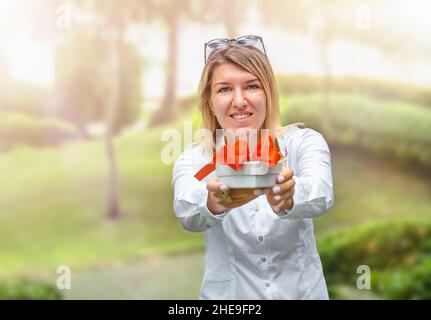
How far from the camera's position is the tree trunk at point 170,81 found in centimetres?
422

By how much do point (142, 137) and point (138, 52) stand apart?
536 mm

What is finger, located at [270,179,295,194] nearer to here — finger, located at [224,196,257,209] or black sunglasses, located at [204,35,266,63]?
finger, located at [224,196,257,209]

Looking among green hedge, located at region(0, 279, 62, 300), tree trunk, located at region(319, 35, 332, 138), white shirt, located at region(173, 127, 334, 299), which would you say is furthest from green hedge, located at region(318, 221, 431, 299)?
white shirt, located at region(173, 127, 334, 299)

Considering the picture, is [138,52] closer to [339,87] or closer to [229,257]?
[339,87]

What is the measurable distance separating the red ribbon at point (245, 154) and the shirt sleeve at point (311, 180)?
7cm

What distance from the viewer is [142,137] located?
14.0ft

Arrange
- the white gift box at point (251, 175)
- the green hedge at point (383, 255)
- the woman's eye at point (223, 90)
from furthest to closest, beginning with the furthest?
1. the green hedge at point (383, 255)
2. the woman's eye at point (223, 90)
3. the white gift box at point (251, 175)

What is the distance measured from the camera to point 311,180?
1.07 meters

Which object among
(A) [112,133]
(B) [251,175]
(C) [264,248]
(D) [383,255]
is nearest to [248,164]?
(B) [251,175]

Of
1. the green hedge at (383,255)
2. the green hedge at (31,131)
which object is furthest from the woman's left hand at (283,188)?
the green hedge at (31,131)

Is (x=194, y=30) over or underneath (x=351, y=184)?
over

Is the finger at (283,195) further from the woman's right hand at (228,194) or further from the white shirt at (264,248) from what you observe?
the white shirt at (264,248)

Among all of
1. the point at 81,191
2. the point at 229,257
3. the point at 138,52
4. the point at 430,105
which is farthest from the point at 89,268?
the point at 229,257

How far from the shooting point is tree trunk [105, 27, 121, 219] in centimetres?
419
